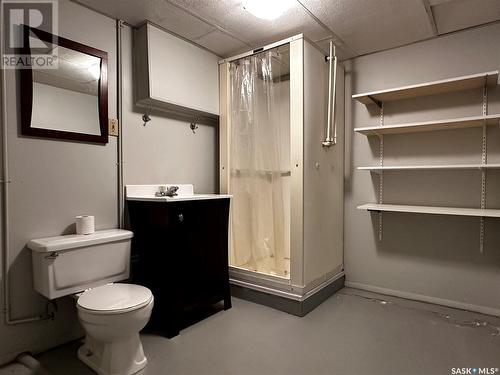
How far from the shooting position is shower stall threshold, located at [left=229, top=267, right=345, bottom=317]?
7.47 feet

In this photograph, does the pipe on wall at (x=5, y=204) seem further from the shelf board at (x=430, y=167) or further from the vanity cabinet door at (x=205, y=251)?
the shelf board at (x=430, y=167)

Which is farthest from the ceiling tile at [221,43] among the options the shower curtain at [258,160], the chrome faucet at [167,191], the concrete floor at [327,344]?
the concrete floor at [327,344]

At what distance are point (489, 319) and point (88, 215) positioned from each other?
2.92 meters

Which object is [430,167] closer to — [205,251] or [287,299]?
[287,299]

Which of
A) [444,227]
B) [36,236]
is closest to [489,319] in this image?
[444,227]

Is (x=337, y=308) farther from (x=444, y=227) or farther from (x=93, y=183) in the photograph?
(x=93, y=183)

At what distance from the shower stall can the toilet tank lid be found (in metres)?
1.04

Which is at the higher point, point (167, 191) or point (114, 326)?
point (167, 191)

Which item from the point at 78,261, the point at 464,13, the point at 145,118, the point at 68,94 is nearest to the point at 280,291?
the point at 78,261

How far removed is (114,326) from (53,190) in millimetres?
920

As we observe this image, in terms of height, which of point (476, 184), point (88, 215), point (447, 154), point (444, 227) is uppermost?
point (447, 154)

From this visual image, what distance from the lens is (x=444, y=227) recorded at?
2.44 metres

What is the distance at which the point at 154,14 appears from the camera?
6.91 feet

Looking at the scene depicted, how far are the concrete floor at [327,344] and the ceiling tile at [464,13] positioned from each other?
216cm
